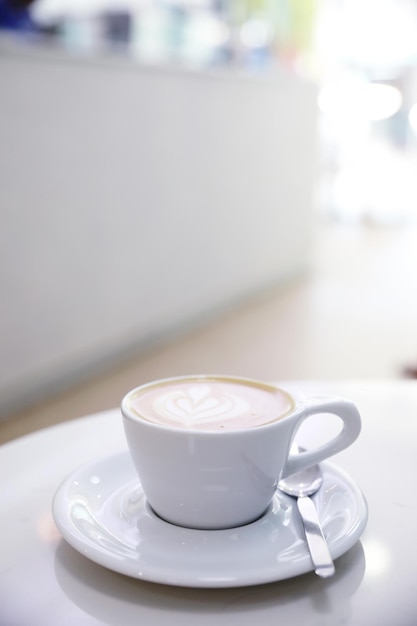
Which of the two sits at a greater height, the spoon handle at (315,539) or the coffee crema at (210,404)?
the coffee crema at (210,404)

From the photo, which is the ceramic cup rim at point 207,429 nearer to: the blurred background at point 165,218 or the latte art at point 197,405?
the latte art at point 197,405

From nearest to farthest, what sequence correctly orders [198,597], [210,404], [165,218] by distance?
[198,597]
[210,404]
[165,218]

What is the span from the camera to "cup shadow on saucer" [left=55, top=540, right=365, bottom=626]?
1.10 feet

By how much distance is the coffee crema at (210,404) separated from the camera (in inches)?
16.8

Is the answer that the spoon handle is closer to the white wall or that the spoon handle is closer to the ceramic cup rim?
the ceramic cup rim

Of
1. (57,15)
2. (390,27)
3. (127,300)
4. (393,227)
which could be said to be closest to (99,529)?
(127,300)

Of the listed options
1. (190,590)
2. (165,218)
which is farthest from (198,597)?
(165,218)

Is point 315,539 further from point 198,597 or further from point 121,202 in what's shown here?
point 121,202

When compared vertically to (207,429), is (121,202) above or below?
below

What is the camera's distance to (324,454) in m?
0.44

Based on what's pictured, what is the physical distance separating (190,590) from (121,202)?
4.95ft

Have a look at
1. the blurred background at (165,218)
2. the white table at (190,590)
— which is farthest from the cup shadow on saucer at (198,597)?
the blurred background at (165,218)

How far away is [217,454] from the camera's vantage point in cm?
40

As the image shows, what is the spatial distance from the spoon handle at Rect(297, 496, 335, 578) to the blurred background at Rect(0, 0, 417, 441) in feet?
3.65
